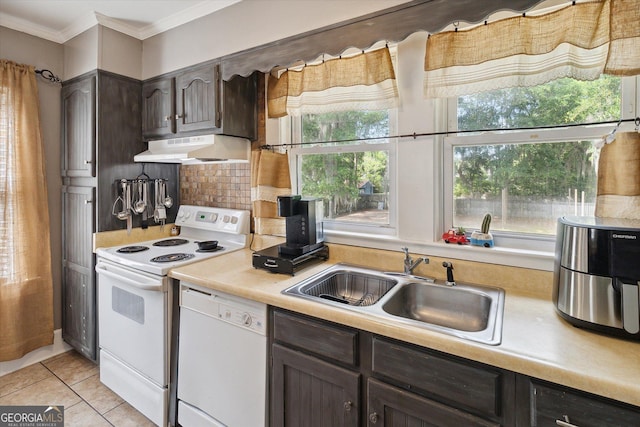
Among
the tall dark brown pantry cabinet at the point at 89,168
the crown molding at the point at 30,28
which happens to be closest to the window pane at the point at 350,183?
the tall dark brown pantry cabinet at the point at 89,168

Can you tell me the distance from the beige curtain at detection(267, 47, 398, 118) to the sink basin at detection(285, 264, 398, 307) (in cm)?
89

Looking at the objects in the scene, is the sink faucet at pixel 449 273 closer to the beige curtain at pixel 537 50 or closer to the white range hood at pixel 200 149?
the beige curtain at pixel 537 50

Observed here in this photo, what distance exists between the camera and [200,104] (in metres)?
2.10

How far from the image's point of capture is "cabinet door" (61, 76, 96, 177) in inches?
87.9

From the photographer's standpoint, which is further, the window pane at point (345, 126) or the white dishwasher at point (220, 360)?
the window pane at point (345, 126)

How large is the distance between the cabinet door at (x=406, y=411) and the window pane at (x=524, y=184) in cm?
94

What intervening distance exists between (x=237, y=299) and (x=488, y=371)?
103 centimetres

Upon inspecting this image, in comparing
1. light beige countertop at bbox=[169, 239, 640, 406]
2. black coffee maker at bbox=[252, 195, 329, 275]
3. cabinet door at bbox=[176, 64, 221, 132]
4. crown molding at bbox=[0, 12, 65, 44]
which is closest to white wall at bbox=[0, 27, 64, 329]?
crown molding at bbox=[0, 12, 65, 44]

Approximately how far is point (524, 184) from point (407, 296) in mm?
776

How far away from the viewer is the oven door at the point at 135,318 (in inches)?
68.1

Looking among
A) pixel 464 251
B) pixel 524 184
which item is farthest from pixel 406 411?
pixel 524 184

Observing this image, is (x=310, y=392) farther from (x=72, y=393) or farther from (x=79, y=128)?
(x=79, y=128)

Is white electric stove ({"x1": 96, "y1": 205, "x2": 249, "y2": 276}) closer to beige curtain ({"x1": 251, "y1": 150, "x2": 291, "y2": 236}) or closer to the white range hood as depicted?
beige curtain ({"x1": 251, "y1": 150, "x2": 291, "y2": 236})

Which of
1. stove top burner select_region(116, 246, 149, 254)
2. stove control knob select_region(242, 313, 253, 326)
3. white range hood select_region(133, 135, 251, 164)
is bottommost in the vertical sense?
stove control knob select_region(242, 313, 253, 326)
